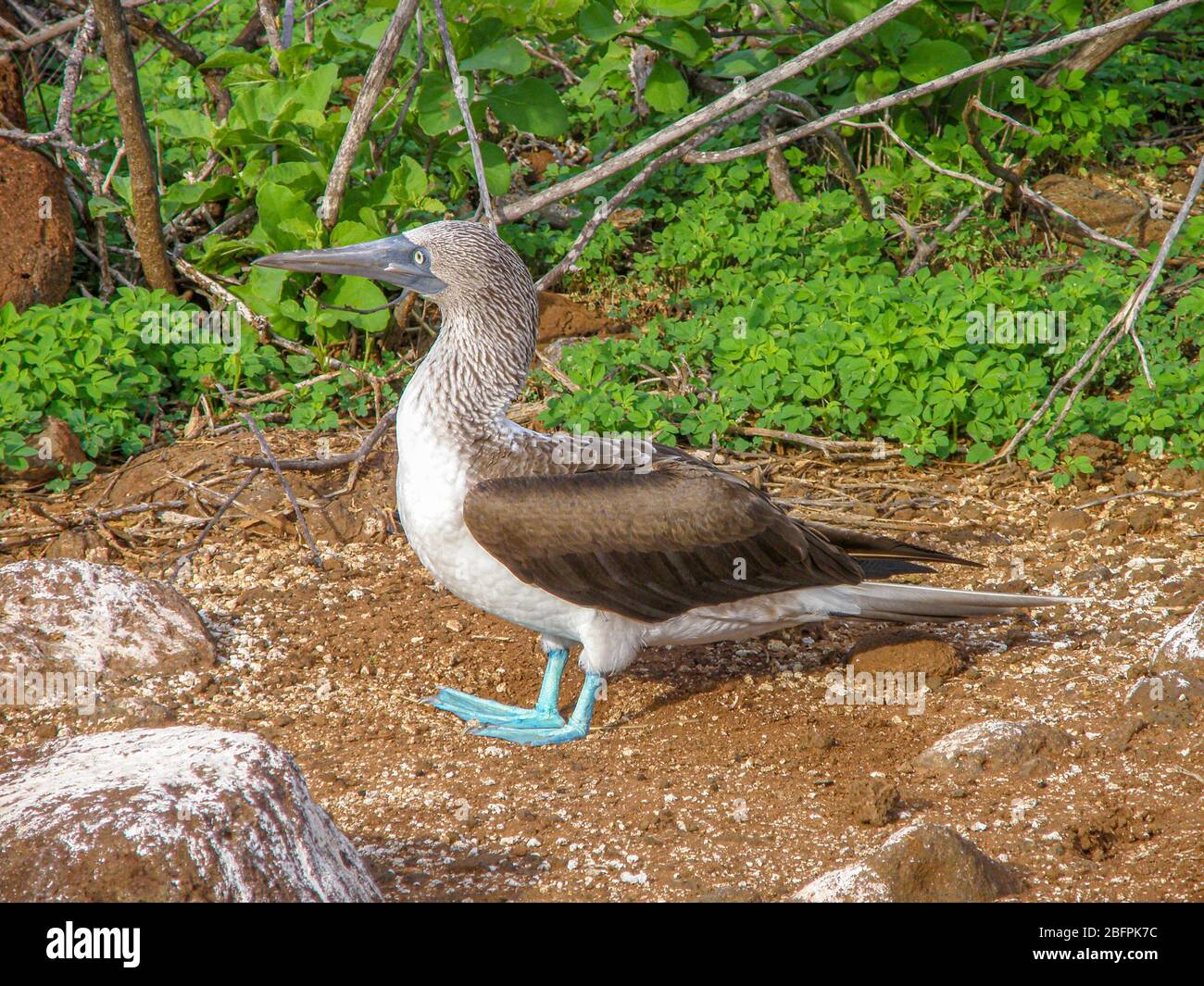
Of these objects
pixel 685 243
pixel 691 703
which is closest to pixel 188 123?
pixel 685 243

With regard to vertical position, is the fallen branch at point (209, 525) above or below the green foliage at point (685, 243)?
below

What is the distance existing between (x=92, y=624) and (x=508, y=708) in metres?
1.41

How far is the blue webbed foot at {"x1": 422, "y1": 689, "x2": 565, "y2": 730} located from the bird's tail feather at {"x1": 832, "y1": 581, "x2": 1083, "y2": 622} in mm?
1057

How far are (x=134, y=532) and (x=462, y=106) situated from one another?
87.5 inches

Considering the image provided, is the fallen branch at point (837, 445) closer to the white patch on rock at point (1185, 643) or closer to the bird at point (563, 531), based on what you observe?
the bird at point (563, 531)

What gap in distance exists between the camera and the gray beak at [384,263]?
450 centimetres

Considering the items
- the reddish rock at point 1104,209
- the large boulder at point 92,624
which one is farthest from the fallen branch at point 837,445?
the large boulder at point 92,624

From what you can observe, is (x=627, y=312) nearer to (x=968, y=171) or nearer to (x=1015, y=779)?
(x=968, y=171)

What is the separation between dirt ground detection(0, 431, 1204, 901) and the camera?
346cm

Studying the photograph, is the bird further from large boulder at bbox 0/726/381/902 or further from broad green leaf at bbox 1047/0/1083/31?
broad green leaf at bbox 1047/0/1083/31

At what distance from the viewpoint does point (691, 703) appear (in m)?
4.52

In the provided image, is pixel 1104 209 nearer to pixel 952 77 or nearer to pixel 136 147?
pixel 952 77

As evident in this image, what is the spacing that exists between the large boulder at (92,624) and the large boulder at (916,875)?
7.91ft

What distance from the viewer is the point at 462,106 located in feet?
18.5
